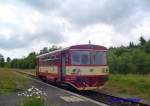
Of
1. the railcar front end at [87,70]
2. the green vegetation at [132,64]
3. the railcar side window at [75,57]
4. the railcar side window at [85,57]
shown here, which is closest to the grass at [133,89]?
the railcar front end at [87,70]

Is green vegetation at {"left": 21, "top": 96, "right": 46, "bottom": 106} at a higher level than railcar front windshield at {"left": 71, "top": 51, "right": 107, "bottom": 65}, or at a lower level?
lower

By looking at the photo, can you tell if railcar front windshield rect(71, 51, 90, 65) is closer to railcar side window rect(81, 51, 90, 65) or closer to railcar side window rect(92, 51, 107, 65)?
railcar side window rect(81, 51, 90, 65)

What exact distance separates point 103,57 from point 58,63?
3.42 metres

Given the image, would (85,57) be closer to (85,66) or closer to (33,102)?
(85,66)

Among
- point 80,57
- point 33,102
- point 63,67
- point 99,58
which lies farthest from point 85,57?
point 33,102

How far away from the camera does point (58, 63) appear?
25.8 meters

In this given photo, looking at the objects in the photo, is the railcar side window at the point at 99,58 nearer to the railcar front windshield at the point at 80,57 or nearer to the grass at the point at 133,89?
the railcar front windshield at the point at 80,57

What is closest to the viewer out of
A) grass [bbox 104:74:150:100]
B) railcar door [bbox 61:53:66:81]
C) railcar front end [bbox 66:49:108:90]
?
grass [bbox 104:74:150:100]

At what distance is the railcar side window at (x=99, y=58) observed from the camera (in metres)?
23.5

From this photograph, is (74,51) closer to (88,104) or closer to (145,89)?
(145,89)

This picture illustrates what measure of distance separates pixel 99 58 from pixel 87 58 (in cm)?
85

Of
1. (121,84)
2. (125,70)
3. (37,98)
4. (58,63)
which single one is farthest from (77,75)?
(125,70)

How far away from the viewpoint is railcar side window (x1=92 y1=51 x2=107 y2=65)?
23.5 meters

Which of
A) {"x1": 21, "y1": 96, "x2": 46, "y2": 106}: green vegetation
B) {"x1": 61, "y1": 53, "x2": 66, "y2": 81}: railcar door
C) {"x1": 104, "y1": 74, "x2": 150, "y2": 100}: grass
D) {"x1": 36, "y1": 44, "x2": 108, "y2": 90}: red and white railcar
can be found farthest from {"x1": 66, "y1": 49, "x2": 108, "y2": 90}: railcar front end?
{"x1": 21, "y1": 96, "x2": 46, "y2": 106}: green vegetation
